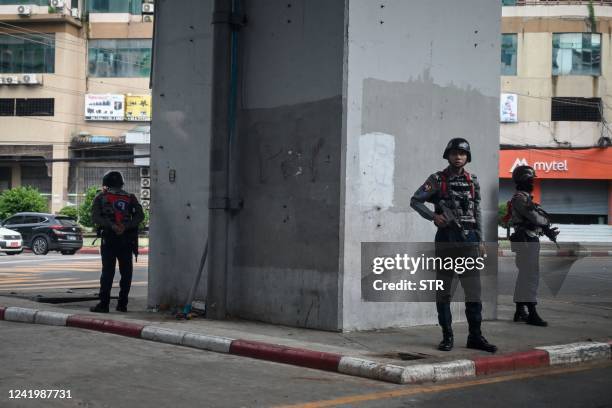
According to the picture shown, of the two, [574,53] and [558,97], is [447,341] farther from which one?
[574,53]

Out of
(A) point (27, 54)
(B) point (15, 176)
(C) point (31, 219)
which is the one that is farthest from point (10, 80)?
(C) point (31, 219)

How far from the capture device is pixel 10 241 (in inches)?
1043

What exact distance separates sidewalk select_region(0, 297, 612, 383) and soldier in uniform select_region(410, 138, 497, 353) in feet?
0.95

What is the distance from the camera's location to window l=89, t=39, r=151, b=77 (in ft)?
145

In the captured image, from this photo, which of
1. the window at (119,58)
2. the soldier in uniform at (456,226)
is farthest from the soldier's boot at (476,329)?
the window at (119,58)

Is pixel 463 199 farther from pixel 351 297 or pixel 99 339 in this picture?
pixel 99 339

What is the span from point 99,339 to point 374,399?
135 inches

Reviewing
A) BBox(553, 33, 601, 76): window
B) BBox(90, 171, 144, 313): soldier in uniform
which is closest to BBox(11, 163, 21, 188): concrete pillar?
BBox(553, 33, 601, 76): window

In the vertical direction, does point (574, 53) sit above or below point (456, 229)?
above

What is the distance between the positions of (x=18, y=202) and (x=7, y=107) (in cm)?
1005

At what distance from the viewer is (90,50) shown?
147 ft

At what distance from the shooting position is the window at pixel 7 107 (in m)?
44.0

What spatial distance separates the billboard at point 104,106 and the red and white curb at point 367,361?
3707 centimetres

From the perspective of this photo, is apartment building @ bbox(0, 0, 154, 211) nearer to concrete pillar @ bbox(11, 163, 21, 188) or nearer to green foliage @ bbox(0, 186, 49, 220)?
concrete pillar @ bbox(11, 163, 21, 188)
